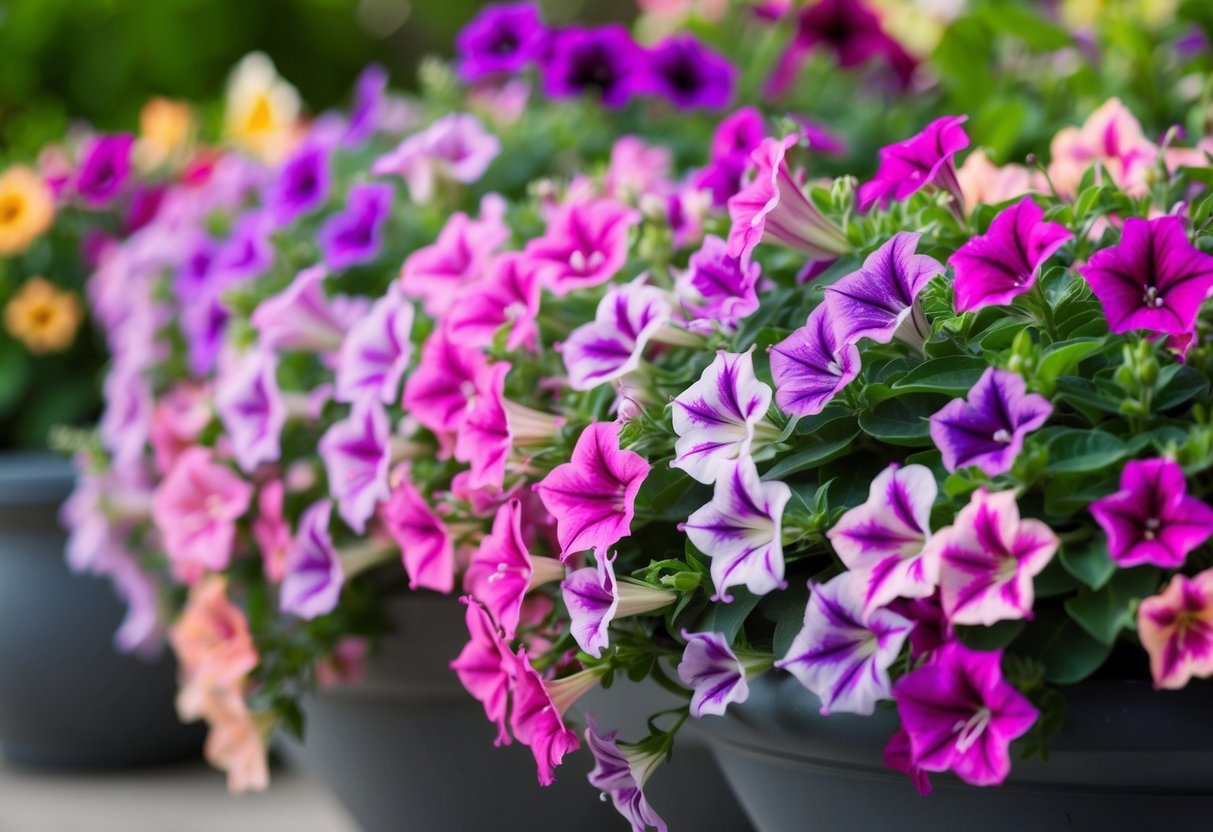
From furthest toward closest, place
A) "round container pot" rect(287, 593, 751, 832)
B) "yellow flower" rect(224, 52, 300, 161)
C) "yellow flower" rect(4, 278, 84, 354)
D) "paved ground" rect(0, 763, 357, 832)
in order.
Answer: "yellow flower" rect(224, 52, 300, 161), "yellow flower" rect(4, 278, 84, 354), "paved ground" rect(0, 763, 357, 832), "round container pot" rect(287, 593, 751, 832)

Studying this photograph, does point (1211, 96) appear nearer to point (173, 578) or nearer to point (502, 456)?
point (502, 456)

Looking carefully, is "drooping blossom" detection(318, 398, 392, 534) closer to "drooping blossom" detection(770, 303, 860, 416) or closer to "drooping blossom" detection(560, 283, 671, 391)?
"drooping blossom" detection(560, 283, 671, 391)

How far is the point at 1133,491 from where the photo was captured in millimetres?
451

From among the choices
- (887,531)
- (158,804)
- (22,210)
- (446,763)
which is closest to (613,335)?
(887,531)

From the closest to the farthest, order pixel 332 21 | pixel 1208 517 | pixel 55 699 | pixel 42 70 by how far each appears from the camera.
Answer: pixel 1208 517 < pixel 55 699 < pixel 42 70 < pixel 332 21

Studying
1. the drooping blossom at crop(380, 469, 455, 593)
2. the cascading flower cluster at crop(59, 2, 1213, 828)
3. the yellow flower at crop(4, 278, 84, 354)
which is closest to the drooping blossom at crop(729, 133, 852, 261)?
the cascading flower cluster at crop(59, 2, 1213, 828)

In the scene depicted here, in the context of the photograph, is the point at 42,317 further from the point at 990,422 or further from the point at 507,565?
the point at 990,422

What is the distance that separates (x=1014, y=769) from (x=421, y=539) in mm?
331

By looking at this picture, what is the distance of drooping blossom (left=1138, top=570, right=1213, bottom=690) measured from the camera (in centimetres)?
44

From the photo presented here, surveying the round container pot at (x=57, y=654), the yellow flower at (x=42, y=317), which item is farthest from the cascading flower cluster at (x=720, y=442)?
the yellow flower at (x=42, y=317)

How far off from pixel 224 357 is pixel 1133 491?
0.72 metres

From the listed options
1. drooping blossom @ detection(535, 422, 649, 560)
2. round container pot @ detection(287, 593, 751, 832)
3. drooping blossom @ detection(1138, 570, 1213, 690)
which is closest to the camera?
drooping blossom @ detection(1138, 570, 1213, 690)

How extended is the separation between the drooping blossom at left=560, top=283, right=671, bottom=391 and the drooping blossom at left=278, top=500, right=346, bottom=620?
0.72 feet

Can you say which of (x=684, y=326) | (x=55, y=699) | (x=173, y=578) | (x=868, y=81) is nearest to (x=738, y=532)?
(x=684, y=326)
